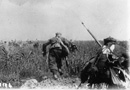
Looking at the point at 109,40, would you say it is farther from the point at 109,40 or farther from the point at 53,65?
the point at 53,65

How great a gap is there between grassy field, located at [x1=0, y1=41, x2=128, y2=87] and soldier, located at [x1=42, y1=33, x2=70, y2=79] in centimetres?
10

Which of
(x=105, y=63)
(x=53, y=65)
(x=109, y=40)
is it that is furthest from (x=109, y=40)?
(x=53, y=65)

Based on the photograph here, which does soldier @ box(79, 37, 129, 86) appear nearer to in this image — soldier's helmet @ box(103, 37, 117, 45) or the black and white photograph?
soldier's helmet @ box(103, 37, 117, 45)

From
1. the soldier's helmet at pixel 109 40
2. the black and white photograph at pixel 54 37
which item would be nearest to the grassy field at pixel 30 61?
the black and white photograph at pixel 54 37

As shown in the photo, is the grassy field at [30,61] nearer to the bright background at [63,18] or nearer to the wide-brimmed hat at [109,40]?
the bright background at [63,18]

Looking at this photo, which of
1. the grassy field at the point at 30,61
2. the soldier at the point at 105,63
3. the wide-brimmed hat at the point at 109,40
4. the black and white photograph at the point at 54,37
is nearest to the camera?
the soldier at the point at 105,63

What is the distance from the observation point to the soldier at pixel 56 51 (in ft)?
20.9

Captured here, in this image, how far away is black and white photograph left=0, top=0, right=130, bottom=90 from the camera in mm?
6156

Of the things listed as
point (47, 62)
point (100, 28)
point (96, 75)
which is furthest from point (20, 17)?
point (96, 75)

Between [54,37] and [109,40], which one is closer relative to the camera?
[109,40]

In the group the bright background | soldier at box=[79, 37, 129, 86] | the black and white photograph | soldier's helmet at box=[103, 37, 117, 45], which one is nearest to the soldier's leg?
the black and white photograph

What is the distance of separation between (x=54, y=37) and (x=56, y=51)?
26 centimetres

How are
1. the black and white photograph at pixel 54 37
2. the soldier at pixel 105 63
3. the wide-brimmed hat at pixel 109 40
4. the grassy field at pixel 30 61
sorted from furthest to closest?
1. the grassy field at pixel 30 61
2. the black and white photograph at pixel 54 37
3. the wide-brimmed hat at pixel 109 40
4. the soldier at pixel 105 63

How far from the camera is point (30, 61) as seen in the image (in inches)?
259
